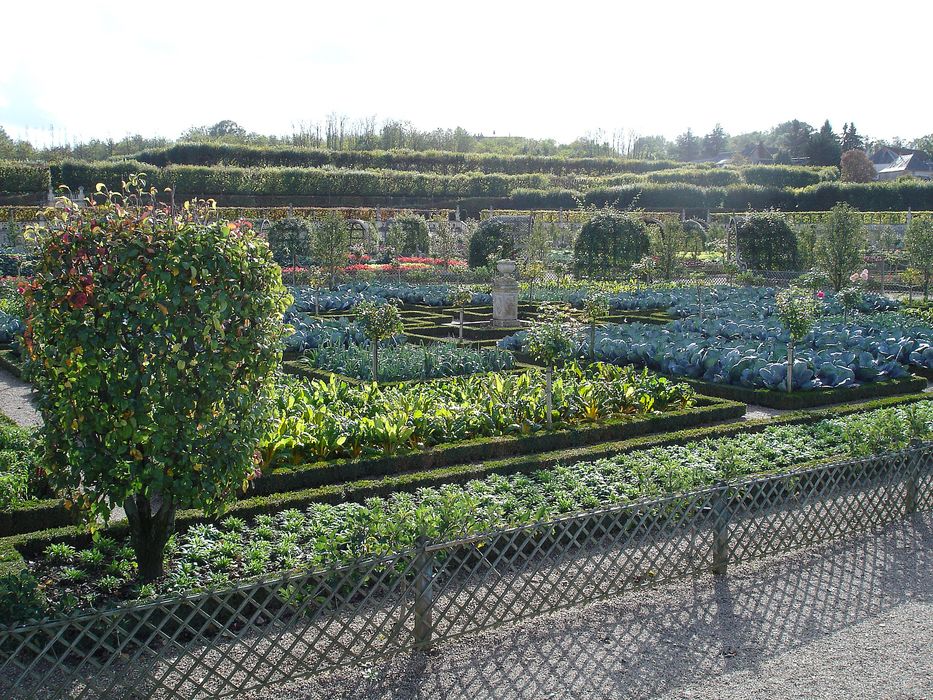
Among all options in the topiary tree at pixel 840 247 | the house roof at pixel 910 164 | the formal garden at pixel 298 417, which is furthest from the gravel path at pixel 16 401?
the house roof at pixel 910 164

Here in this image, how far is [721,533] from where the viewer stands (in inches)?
225

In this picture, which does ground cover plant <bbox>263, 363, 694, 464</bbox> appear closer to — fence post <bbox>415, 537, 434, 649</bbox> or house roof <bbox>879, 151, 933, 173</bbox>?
fence post <bbox>415, 537, 434, 649</bbox>

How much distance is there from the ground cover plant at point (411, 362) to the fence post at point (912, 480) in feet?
18.9

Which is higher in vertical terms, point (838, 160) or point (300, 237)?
point (838, 160)

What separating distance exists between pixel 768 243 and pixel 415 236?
13.0 m

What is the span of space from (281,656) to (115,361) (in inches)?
69.0

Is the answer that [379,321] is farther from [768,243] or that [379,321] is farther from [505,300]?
[768,243]

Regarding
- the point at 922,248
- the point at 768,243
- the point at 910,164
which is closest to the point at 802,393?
the point at 922,248

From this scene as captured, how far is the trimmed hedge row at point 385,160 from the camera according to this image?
5338 centimetres

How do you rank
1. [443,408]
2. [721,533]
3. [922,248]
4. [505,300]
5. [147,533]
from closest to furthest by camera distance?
[147,533] → [721,533] → [443,408] → [505,300] → [922,248]

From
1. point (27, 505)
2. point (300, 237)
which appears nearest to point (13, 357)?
point (27, 505)

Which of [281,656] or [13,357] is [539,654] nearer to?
[281,656]

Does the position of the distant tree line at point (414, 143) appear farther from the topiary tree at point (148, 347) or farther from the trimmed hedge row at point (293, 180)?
the topiary tree at point (148, 347)

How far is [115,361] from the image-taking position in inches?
183
